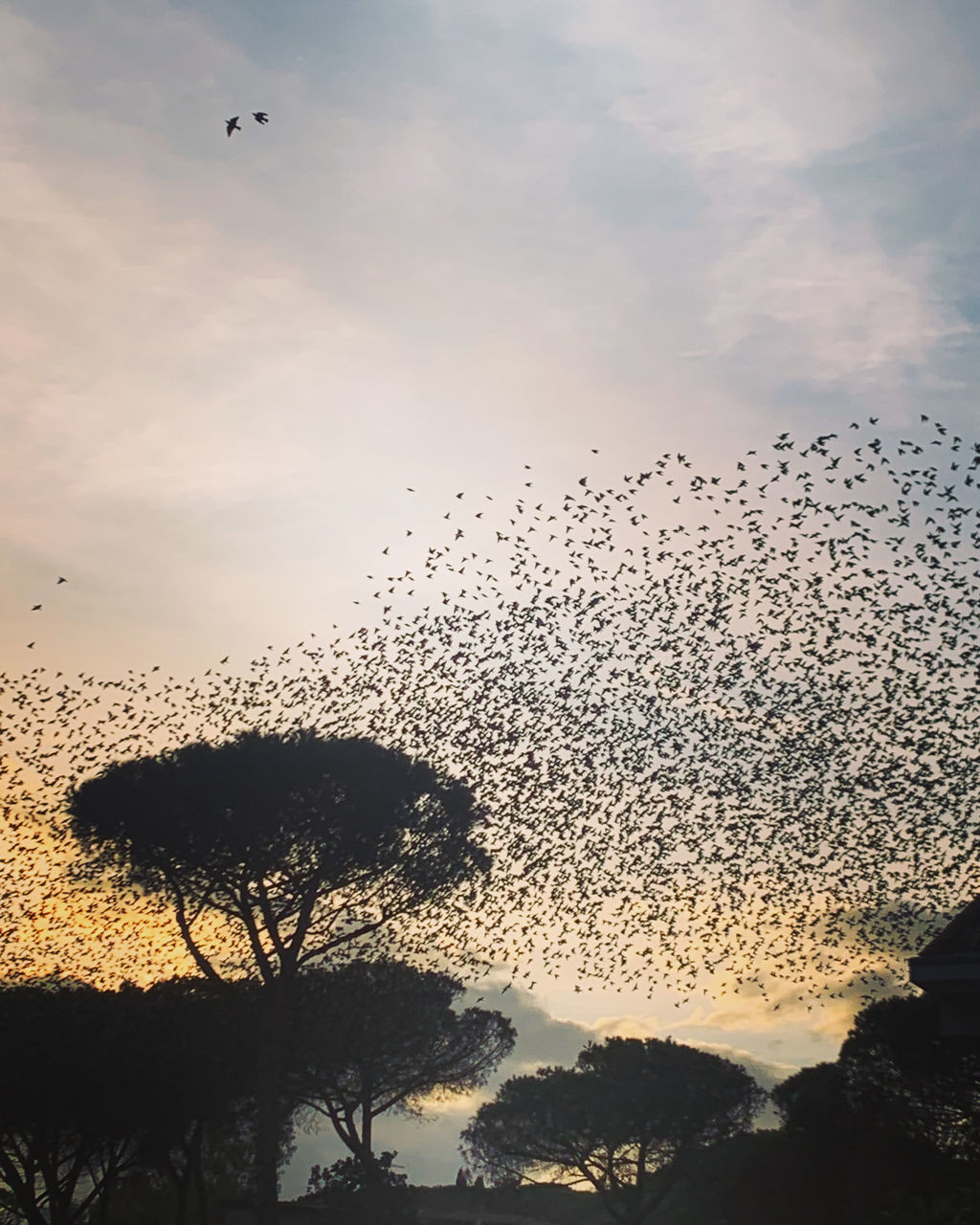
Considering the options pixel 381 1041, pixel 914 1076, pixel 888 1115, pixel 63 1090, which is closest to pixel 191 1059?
pixel 63 1090

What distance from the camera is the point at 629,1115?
49562mm

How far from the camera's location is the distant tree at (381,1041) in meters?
37.1

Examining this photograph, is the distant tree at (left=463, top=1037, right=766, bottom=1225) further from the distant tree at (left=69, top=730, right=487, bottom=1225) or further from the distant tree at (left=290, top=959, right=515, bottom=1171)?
the distant tree at (left=69, top=730, right=487, bottom=1225)

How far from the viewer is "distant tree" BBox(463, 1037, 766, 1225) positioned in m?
49.4

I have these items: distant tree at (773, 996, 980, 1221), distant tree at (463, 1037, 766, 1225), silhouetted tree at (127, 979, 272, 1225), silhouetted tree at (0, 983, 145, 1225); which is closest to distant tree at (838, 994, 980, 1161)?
distant tree at (773, 996, 980, 1221)

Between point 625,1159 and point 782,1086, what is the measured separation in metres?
9.35

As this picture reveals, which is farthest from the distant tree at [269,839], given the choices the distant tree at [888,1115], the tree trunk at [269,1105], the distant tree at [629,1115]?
the distant tree at [629,1115]

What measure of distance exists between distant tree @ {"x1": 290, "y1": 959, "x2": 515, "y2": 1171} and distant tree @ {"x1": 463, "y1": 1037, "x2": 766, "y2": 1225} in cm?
402

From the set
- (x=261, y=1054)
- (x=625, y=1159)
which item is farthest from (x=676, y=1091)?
(x=261, y=1054)

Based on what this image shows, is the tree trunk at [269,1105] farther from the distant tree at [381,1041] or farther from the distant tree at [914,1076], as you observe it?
the distant tree at [914,1076]

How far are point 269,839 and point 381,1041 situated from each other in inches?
606

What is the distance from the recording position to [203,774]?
31.7m

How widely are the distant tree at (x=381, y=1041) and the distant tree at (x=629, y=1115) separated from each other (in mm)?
4024

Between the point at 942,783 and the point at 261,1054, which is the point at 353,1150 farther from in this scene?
the point at 942,783
